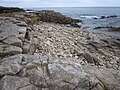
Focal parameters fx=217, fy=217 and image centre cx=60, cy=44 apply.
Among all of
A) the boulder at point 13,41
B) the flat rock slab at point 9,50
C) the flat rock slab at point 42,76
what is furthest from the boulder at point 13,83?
the boulder at point 13,41

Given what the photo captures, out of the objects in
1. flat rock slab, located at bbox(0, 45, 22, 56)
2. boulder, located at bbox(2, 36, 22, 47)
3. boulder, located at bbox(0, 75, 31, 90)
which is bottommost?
boulder, located at bbox(0, 75, 31, 90)

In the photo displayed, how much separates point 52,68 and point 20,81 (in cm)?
111

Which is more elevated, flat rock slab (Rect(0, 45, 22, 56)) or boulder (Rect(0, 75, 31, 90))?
flat rock slab (Rect(0, 45, 22, 56))

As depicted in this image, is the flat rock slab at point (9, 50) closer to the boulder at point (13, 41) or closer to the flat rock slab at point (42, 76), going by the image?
the boulder at point (13, 41)

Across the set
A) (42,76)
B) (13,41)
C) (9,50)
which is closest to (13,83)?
(42,76)

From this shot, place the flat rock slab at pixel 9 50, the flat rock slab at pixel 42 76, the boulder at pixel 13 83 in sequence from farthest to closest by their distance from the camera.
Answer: the flat rock slab at pixel 9 50 → the flat rock slab at pixel 42 76 → the boulder at pixel 13 83

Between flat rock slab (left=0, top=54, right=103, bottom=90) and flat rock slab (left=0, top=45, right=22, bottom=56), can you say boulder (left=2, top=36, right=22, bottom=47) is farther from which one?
flat rock slab (left=0, top=54, right=103, bottom=90)

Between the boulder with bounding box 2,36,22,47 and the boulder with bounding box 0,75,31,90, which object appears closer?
the boulder with bounding box 0,75,31,90

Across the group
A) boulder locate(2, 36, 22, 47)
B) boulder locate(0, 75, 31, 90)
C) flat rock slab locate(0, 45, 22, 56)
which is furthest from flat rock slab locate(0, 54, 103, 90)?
boulder locate(2, 36, 22, 47)

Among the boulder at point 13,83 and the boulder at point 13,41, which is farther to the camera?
the boulder at point 13,41

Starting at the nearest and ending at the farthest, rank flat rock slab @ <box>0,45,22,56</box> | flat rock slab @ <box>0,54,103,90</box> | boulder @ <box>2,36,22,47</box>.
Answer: flat rock slab @ <box>0,54,103,90</box> < flat rock slab @ <box>0,45,22,56</box> < boulder @ <box>2,36,22,47</box>

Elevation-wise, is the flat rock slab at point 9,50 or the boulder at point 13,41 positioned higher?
the boulder at point 13,41

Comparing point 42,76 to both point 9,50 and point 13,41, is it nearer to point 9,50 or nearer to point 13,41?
point 9,50

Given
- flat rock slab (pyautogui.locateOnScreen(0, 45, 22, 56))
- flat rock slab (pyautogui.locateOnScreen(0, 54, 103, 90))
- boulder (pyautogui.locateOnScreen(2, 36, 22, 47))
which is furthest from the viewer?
boulder (pyautogui.locateOnScreen(2, 36, 22, 47))
